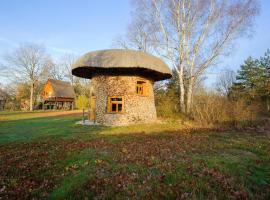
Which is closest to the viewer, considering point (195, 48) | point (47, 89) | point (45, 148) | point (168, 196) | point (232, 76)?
point (168, 196)

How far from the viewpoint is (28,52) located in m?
36.9

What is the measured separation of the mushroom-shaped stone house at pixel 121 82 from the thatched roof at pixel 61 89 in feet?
91.8

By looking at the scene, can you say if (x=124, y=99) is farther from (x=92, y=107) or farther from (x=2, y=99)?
(x=2, y=99)

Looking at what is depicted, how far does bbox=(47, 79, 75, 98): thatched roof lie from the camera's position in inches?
1571

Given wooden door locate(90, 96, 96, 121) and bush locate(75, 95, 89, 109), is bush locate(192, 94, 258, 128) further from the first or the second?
bush locate(75, 95, 89, 109)

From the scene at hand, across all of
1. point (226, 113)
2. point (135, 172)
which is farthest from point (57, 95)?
point (135, 172)

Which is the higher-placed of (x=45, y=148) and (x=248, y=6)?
(x=248, y=6)

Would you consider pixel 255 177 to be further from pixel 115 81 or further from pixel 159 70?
pixel 115 81

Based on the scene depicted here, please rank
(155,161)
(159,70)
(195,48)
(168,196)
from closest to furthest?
(168,196) < (155,161) < (159,70) < (195,48)

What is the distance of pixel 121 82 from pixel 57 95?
1186 inches

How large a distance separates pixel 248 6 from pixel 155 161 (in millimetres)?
17704

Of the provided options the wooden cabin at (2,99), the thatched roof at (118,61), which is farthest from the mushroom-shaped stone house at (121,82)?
the wooden cabin at (2,99)

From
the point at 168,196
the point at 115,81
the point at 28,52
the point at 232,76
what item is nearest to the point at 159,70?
the point at 115,81

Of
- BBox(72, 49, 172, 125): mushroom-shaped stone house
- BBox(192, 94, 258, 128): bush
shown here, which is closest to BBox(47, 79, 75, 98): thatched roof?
BBox(72, 49, 172, 125): mushroom-shaped stone house
